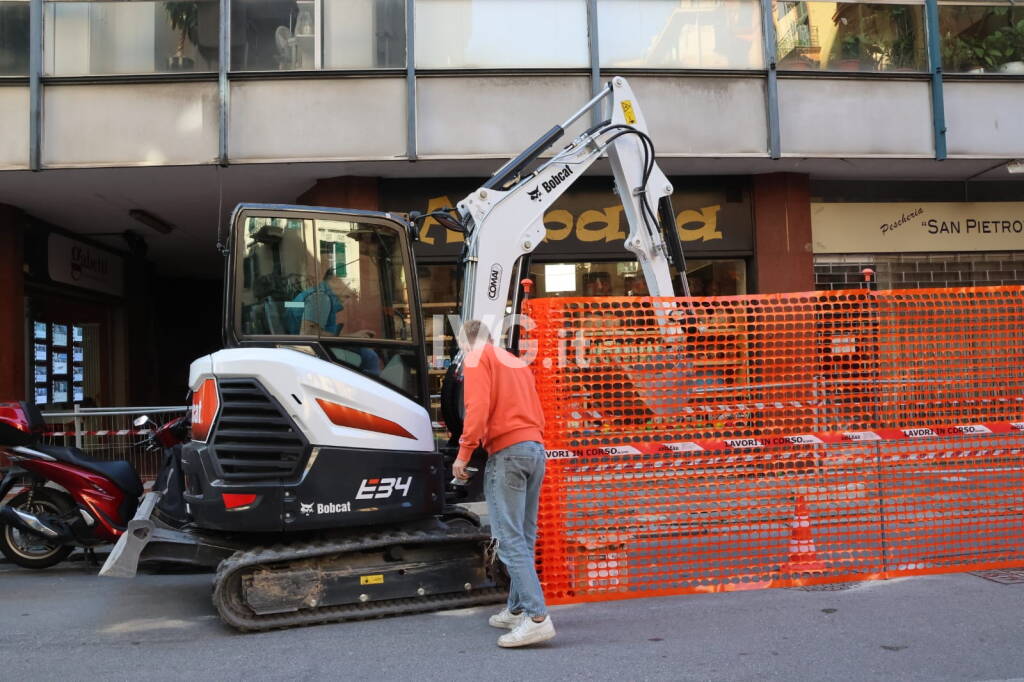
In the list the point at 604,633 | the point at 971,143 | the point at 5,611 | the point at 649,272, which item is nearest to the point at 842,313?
the point at 649,272

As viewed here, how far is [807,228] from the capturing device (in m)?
12.5

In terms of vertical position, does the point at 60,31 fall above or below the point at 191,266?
above

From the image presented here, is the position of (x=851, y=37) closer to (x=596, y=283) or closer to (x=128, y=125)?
(x=596, y=283)

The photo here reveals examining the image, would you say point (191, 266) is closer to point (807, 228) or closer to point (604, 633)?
point (807, 228)

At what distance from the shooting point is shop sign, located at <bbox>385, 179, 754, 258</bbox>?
12.1m

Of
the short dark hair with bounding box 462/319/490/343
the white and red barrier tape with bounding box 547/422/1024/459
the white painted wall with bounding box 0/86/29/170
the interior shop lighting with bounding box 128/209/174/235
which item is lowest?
the white and red barrier tape with bounding box 547/422/1024/459

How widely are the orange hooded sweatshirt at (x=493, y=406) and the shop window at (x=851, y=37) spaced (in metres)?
8.70

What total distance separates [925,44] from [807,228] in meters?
3.03

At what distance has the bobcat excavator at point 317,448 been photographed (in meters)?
4.97

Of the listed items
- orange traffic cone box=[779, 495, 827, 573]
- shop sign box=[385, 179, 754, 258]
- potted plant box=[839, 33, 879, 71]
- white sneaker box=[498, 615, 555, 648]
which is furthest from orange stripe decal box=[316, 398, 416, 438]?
potted plant box=[839, 33, 879, 71]

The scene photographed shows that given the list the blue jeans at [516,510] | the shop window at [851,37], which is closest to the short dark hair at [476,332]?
the blue jeans at [516,510]

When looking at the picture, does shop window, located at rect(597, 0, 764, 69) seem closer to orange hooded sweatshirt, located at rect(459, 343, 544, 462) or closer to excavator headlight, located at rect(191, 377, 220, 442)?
orange hooded sweatshirt, located at rect(459, 343, 544, 462)

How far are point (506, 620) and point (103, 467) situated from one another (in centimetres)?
380

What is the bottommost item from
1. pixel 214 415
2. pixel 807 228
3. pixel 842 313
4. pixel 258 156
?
pixel 214 415
